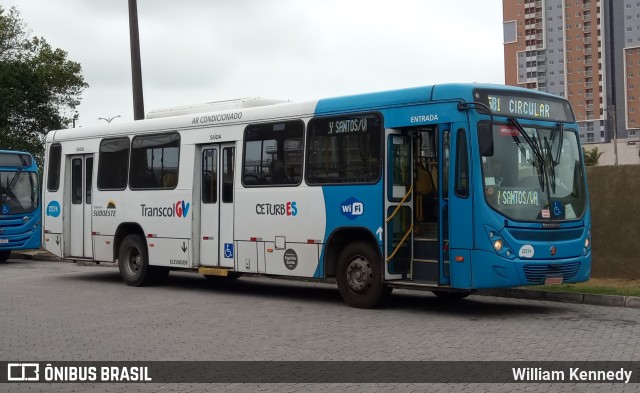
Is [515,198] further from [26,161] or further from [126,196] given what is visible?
[26,161]

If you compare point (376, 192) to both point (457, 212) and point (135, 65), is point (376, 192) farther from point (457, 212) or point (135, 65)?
point (135, 65)

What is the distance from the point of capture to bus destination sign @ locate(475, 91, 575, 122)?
39.8 ft

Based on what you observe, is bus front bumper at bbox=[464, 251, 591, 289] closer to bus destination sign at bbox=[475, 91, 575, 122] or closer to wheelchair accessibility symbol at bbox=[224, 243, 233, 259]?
bus destination sign at bbox=[475, 91, 575, 122]

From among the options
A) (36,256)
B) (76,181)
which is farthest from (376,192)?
(36,256)

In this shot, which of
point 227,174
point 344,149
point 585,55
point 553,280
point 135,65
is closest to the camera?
point 553,280

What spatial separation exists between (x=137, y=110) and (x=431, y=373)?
16.2 meters

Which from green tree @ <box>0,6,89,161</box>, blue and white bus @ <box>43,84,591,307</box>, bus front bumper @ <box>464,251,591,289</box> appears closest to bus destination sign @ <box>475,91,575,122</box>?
blue and white bus @ <box>43,84,591,307</box>

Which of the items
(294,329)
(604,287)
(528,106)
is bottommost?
(294,329)

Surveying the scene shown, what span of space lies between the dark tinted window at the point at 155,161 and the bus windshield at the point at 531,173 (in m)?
6.80

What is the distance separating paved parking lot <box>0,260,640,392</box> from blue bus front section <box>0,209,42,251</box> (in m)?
8.79

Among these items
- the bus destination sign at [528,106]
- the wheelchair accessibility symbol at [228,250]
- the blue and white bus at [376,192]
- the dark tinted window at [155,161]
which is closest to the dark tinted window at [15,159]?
the dark tinted window at [155,161]

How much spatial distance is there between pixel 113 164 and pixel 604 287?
988 cm

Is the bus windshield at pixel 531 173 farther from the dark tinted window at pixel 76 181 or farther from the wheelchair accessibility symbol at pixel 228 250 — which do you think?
the dark tinted window at pixel 76 181

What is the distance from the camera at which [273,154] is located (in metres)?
14.6
